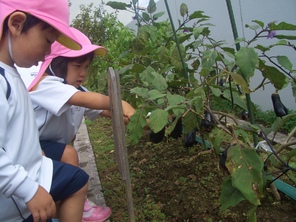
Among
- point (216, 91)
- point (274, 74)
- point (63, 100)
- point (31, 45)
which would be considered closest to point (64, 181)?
point (63, 100)

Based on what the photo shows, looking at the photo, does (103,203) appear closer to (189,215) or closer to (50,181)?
(189,215)

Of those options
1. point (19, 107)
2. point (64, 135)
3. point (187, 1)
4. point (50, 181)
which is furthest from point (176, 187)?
point (187, 1)

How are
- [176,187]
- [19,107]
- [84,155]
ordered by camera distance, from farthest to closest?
[84,155], [176,187], [19,107]

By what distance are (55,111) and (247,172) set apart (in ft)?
2.80

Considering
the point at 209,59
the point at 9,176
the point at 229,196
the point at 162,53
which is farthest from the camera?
the point at 162,53

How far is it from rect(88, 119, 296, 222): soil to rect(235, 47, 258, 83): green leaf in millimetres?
Result: 526

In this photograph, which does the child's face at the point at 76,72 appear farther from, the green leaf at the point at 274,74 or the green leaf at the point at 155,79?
the green leaf at the point at 274,74

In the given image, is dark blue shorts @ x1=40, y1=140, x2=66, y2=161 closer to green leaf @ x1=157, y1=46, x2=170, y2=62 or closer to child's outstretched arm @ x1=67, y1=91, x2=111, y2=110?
child's outstretched arm @ x1=67, y1=91, x2=111, y2=110

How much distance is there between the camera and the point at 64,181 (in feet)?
4.36

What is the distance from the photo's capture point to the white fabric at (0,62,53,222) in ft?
3.41

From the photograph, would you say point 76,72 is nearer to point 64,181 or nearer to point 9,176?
point 64,181

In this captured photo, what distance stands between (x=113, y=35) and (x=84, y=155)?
8.46 ft

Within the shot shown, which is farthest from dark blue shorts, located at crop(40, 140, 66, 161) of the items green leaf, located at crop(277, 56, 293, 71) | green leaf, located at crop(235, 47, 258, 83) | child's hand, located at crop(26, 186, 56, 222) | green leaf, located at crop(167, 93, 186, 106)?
green leaf, located at crop(277, 56, 293, 71)

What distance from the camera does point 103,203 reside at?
2.03 meters
